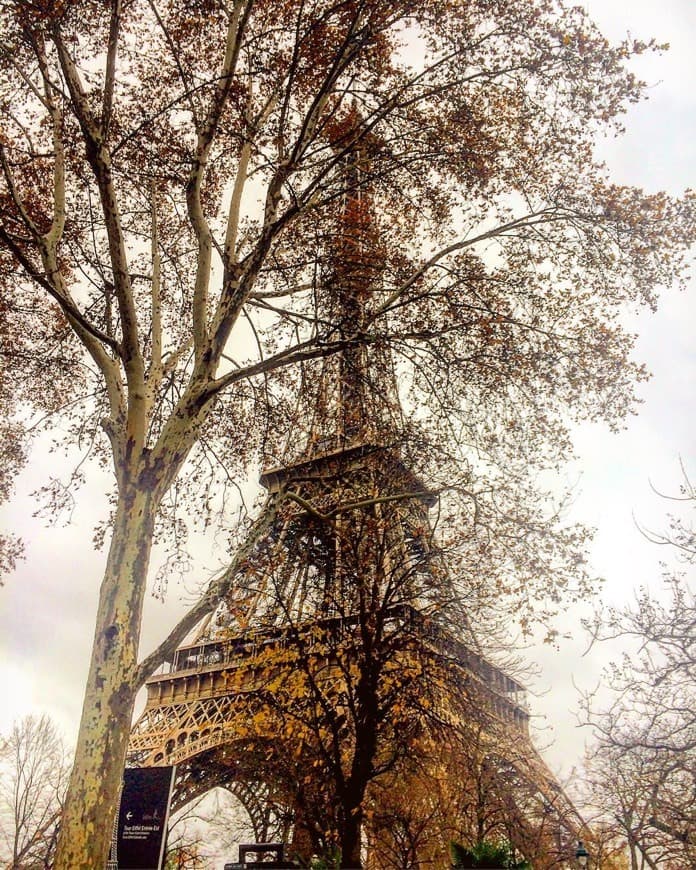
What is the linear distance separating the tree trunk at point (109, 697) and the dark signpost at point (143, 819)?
1.67 metres

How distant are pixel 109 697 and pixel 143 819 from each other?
2.20m

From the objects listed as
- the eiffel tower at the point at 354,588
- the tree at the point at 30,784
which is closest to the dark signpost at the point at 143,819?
the eiffel tower at the point at 354,588

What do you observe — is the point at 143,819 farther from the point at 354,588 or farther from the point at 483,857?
the point at 354,588

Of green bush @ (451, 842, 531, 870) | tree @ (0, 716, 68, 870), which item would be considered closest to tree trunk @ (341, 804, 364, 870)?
green bush @ (451, 842, 531, 870)

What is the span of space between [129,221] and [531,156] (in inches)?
223

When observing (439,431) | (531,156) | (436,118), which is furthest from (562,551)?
(436,118)

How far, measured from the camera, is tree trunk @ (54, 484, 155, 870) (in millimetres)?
4797

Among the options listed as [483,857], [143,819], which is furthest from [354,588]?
[143,819]

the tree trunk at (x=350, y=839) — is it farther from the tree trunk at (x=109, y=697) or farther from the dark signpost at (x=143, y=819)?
the tree trunk at (x=109, y=697)

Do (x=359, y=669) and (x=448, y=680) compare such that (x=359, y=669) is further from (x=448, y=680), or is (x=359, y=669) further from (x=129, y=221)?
(x=129, y=221)

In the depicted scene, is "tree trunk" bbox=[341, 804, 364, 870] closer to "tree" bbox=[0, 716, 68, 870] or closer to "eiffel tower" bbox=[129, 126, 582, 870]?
"eiffel tower" bbox=[129, 126, 582, 870]

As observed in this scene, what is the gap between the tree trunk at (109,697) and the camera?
4797 millimetres

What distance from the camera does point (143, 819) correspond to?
6.59 meters

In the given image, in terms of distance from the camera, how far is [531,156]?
27.2 feet
